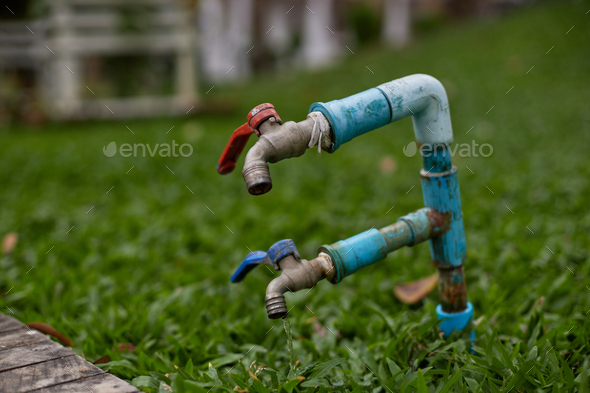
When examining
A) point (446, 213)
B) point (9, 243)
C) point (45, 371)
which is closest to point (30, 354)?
point (45, 371)

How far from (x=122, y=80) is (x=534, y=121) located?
17.6 ft

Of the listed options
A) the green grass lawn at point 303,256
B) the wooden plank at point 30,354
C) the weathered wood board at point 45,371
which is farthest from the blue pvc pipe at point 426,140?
the wooden plank at point 30,354

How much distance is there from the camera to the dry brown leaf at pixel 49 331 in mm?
1373

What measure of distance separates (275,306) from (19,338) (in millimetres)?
716

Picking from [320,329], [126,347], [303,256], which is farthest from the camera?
[303,256]

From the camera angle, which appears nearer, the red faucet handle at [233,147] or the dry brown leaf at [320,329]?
the red faucet handle at [233,147]

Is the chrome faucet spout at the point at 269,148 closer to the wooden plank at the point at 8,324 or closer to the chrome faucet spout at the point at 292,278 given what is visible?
the chrome faucet spout at the point at 292,278

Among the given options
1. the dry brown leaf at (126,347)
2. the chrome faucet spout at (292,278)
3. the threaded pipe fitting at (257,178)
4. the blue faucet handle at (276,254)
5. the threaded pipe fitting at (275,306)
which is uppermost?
the threaded pipe fitting at (257,178)

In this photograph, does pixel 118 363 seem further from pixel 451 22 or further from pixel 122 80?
pixel 451 22

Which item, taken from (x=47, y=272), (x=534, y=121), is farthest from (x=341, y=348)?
(x=534, y=121)

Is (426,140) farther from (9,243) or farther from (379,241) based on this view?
A: (9,243)

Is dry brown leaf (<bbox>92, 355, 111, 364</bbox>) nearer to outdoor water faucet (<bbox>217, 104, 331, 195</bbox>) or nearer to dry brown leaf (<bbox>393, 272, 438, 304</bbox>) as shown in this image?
outdoor water faucet (<bbox>217, 104, 331, 195</bbox>)

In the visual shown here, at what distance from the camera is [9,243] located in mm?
2381

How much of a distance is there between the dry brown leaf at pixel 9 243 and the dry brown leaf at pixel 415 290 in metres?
1.88
